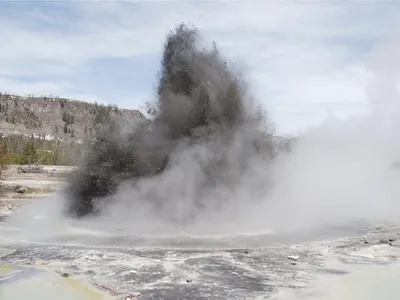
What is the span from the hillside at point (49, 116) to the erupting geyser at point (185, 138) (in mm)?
101409

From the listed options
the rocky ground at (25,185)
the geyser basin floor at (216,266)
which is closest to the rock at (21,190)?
the rocky ground at (25,185)

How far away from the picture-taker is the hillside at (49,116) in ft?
417

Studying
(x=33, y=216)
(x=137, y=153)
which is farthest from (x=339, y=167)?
(x=33, y=216)

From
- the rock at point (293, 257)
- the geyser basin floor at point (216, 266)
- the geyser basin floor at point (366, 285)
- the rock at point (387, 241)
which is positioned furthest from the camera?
the rock at point (387, 241)

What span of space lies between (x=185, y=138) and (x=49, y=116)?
123m

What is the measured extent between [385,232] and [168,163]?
28.5 feet

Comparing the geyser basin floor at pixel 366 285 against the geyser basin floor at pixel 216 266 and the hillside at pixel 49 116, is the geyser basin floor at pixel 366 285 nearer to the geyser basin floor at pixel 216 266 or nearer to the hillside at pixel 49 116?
the geyser basin floor at pixel 216 266

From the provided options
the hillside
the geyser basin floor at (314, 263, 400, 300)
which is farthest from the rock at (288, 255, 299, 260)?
the hillside

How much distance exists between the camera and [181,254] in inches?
565

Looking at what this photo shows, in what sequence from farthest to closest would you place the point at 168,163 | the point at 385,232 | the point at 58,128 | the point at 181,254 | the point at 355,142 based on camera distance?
the point at 58,128
the point at 355,142
the point at 168,163
the point at 385,232
the point at 181,254

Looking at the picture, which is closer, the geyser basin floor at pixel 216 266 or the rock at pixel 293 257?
the geyser basin floor at pixel 216 266

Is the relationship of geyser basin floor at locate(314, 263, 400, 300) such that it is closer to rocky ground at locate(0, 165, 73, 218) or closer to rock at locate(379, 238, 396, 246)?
rock at locate(379, 238, 396, 246)

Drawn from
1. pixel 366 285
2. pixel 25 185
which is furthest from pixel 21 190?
pixel 366 285

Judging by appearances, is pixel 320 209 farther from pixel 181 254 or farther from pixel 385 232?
pixel 181 254
